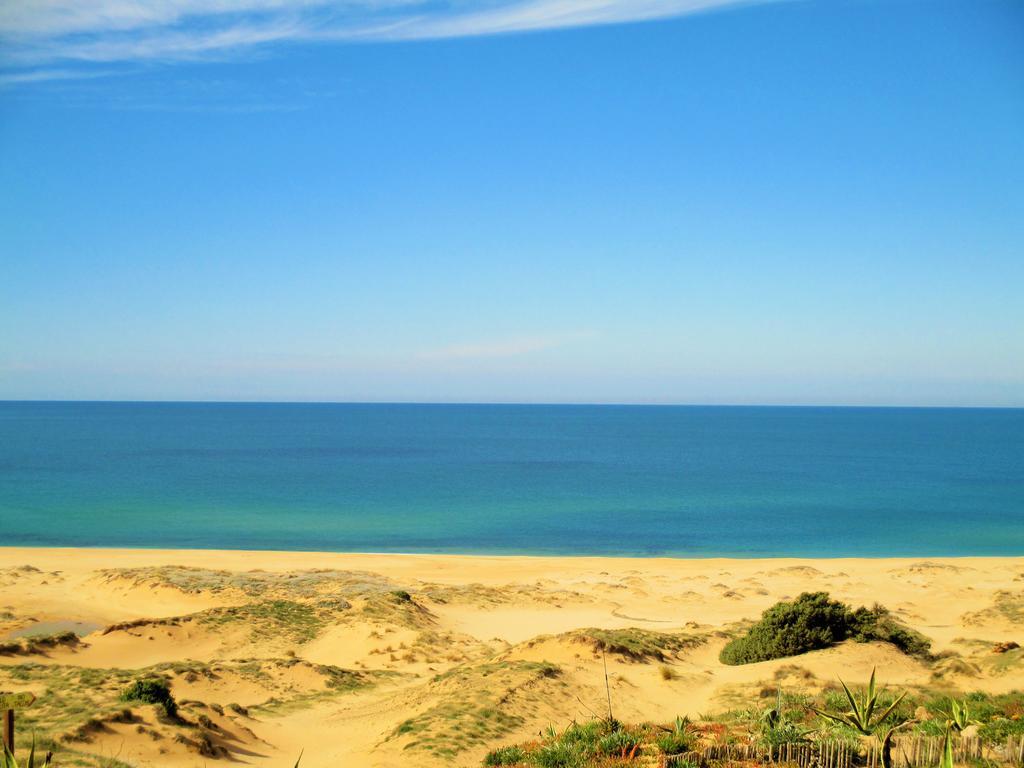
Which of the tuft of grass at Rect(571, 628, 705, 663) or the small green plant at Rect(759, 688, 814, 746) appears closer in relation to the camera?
the small green plant at Rect(759, 688, 814, 746)

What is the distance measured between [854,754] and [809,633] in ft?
33.4

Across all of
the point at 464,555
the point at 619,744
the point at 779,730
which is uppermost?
the point at 779,730

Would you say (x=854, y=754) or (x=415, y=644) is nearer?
(x=854, y=754)

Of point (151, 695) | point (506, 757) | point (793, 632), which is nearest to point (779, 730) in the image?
point (506, 757)

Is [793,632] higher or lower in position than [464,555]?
higher

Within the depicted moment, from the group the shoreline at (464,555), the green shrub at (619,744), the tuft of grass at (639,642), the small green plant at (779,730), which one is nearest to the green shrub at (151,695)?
the green shrub at (619,744)

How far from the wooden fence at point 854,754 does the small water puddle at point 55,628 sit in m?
21.6

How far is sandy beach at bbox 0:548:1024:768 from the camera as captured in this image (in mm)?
14680

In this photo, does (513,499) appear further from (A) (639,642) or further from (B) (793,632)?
(B) (793,632)

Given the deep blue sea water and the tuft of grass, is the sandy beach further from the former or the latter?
the deep blue sea water

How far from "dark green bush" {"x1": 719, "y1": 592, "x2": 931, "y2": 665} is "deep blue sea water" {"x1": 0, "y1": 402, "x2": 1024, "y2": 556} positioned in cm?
2376

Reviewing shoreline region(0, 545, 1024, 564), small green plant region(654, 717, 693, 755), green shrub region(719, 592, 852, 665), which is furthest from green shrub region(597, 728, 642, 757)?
shoreline region(0, 545, 1024, 564)

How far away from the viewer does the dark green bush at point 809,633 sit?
20.3 metres

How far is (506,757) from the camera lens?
12.2 meters
